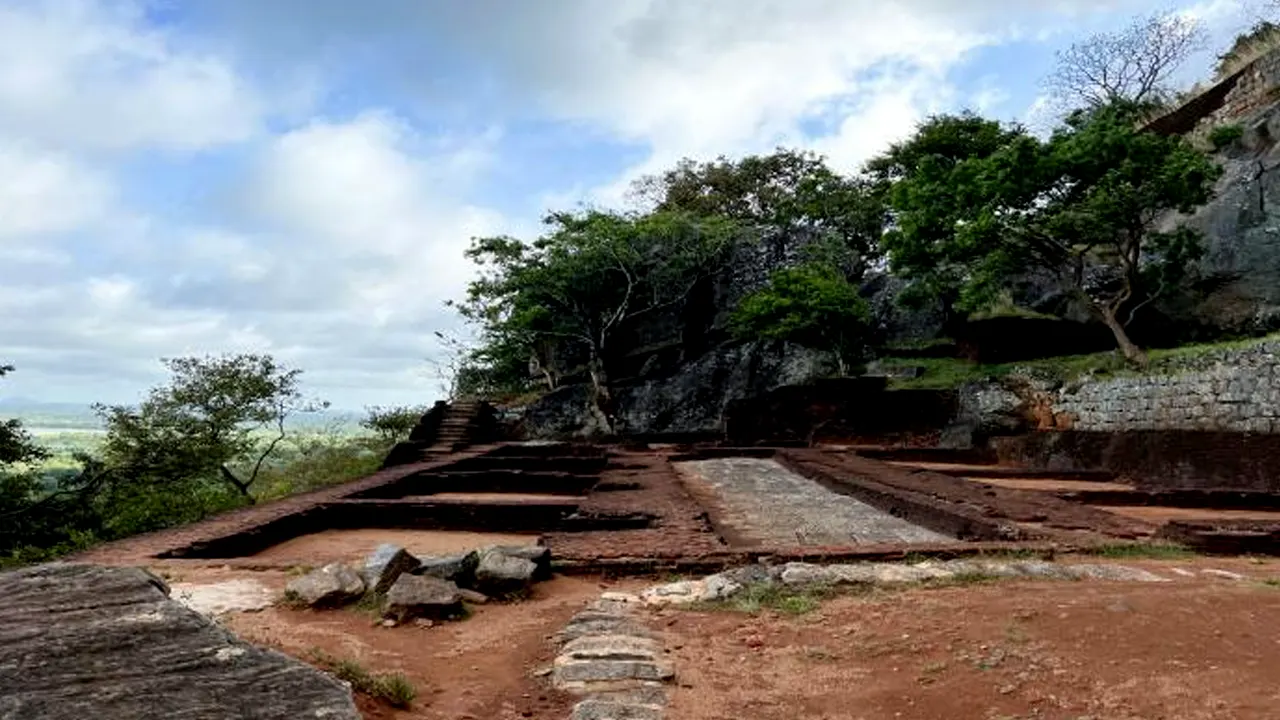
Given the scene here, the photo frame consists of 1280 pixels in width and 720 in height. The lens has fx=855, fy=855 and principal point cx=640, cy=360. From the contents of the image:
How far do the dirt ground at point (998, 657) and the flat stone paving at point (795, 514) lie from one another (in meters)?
2.91

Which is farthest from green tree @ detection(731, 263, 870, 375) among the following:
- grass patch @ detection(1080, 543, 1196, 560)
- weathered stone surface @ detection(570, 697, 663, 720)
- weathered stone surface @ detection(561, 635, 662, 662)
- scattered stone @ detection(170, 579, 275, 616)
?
weathered stone surface @ detection(570, 697, 663, 720)

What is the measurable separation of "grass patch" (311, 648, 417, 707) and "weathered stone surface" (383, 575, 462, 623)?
145cm

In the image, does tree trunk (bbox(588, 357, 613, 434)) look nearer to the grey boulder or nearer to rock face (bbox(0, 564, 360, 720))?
the grey boulder

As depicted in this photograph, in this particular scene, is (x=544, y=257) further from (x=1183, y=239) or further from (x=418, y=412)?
(x=1183, y=239)

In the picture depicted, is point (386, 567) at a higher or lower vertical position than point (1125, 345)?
lower

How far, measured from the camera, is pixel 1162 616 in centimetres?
470

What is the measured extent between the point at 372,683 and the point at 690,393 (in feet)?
78.7

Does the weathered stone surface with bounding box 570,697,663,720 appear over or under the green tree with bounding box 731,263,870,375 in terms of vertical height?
under

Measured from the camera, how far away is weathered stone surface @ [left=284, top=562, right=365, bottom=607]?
5.77 meters

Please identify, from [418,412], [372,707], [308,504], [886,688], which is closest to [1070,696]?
[886,688]

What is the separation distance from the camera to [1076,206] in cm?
1772

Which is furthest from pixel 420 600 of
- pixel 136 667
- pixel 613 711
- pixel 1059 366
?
pixel 1059 366

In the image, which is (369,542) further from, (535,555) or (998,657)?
(998,657)

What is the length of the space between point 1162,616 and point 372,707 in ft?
13.6
